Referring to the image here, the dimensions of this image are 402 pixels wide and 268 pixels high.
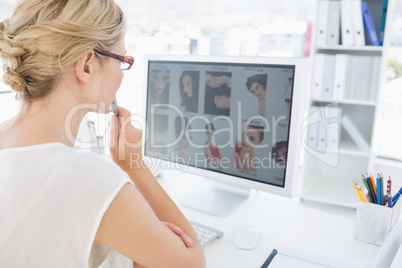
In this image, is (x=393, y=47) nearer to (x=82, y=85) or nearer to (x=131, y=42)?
(x=131, y=42)

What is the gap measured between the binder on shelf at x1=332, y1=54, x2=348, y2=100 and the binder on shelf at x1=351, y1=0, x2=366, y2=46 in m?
0.13

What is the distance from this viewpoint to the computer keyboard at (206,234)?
954mm

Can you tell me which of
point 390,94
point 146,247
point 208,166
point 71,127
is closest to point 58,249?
point 146,247

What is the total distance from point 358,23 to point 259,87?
1615 millimetres

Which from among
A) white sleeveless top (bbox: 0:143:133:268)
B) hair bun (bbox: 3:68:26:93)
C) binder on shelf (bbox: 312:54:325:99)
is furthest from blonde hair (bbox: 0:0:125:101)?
binder on shelf (bbox: 312:54:325:99)

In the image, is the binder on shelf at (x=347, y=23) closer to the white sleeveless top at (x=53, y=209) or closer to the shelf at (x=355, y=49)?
the shelf at (x=355, y=49)

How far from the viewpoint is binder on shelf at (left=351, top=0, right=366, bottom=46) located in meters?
2.24

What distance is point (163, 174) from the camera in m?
1.50

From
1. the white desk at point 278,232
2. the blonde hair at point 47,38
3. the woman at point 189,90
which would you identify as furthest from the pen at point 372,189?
the blonde hair at point 47,38

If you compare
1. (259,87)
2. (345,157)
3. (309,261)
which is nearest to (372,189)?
(309,261)

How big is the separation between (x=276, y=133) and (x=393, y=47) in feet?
6.64

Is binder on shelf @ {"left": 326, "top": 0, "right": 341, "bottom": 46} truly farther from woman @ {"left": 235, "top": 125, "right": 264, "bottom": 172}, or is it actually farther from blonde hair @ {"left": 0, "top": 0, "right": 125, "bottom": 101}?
blonde hair @ {"left": 0, "top": 0, "right": 125, "bottom": 101}

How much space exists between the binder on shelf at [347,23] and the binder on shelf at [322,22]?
0.33ft

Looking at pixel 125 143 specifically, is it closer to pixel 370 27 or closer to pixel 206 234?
pixel 206 234
